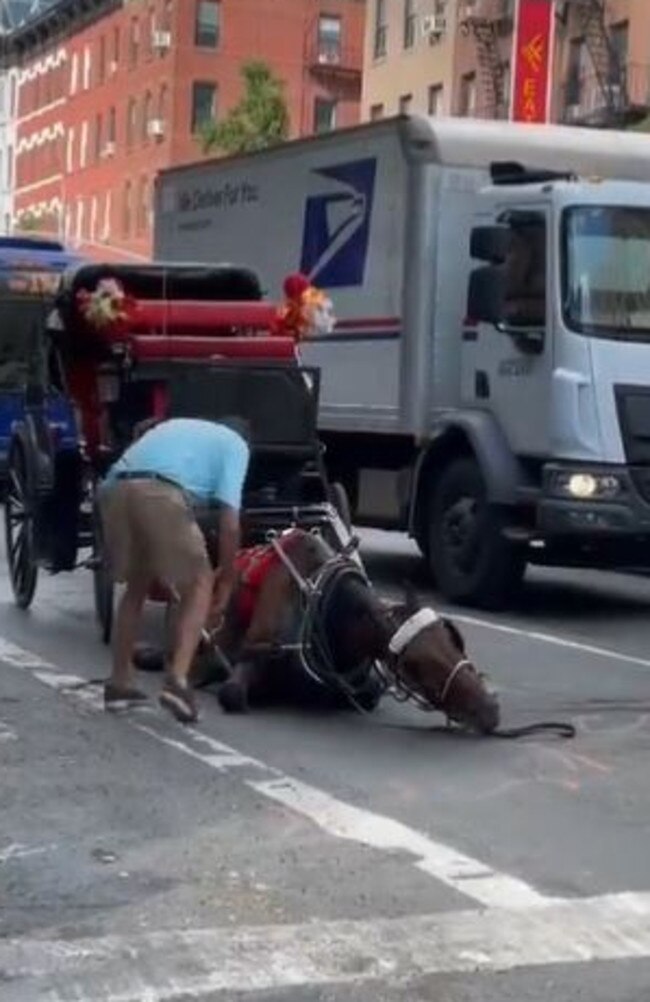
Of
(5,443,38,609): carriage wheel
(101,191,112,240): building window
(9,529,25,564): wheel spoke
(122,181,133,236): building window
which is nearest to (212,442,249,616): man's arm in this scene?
(5,443,38,609): carriage wheel

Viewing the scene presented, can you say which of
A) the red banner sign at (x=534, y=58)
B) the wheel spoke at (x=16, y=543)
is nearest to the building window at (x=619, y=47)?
the red banner sign at (x=534, y=58)

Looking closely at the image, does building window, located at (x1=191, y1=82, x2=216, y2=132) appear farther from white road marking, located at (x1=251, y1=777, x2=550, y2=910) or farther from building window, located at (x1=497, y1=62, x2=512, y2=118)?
white road marking, located at (x1=251, y1=777, x2=550, y2=910)

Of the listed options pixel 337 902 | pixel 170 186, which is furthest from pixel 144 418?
pixel 170 186

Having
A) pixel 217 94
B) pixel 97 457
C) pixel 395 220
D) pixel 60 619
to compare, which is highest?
pixel 217 94

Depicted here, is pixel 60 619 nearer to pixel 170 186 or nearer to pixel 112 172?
pixel 170 186

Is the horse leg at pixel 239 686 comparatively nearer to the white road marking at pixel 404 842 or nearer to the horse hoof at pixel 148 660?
the horse hoof at pixel 148 660

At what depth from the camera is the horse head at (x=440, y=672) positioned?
403 inches

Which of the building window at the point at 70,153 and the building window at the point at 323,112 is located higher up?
the building window at the point at 323,112

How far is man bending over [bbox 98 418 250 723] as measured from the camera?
10492 mm

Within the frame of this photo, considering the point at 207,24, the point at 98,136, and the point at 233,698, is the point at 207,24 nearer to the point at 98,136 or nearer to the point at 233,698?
the point at 98,136

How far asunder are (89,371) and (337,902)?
6948mm

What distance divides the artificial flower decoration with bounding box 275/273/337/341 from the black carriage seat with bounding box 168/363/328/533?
0.43 meters

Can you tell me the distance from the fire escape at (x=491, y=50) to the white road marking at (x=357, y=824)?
37.3 m

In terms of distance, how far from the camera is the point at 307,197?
1778 centimetres
